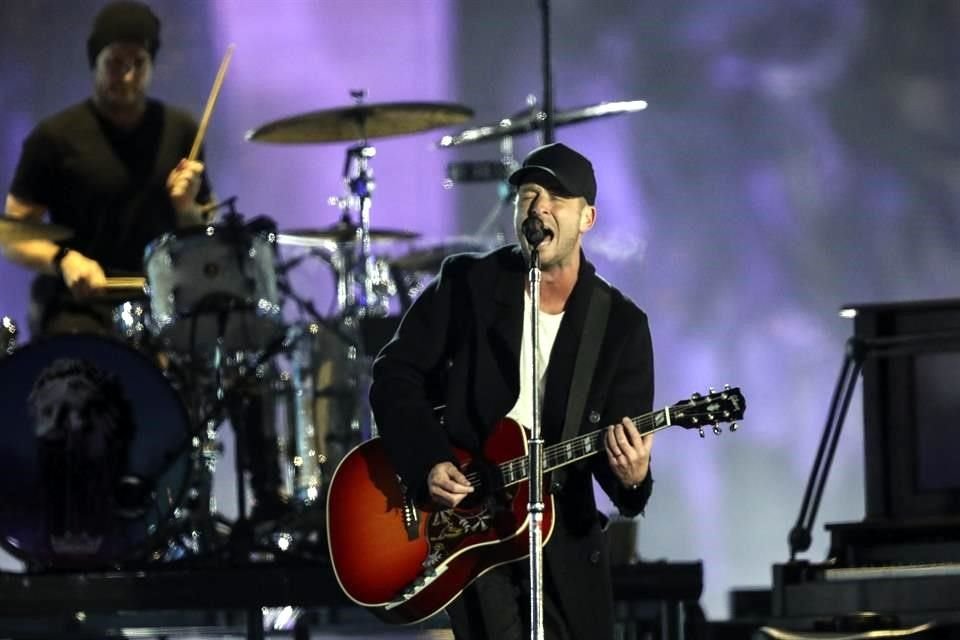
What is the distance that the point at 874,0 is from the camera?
922 centimetres

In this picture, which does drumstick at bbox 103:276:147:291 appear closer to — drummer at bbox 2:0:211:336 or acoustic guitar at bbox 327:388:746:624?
drummer at bbox 2:0:211:336

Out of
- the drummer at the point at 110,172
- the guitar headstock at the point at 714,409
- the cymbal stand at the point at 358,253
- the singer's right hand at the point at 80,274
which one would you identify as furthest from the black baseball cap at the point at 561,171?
the cymbal stand at the point at 358,253

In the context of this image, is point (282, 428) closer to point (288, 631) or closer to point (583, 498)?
point (288, 631)

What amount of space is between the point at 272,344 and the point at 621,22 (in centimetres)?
347

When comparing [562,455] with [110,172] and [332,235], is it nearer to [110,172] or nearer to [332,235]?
[110,172]

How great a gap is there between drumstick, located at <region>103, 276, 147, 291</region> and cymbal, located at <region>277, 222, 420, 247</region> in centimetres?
151

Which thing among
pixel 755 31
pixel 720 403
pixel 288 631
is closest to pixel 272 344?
pixel 288 631

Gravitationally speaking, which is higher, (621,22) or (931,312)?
(621,22)

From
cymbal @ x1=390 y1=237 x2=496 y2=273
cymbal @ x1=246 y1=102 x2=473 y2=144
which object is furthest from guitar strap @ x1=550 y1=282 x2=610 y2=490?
cymbal @ x1=390 y1=237 x2=496 y2=273

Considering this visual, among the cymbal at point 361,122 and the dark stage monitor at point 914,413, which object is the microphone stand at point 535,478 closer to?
the dark stage monitor at point 914,413

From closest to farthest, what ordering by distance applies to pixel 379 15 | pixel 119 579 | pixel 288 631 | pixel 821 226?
pixel 119 579, pixel 288 631, pixel 821 226, pixel 379 15

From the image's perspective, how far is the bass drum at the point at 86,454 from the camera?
6430mm

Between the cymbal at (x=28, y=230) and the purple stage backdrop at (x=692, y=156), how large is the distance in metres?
2.79

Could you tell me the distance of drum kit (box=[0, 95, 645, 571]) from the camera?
6453mm
